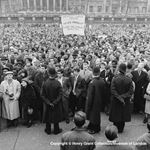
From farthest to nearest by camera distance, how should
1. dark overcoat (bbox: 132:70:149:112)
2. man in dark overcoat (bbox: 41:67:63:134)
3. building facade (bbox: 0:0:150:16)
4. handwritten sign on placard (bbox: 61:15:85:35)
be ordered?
building facade (bbox: 0:0:150:16) → handwritten sign on placard (bbox: 61:15:85:35) → dark overcoat (bbox: 132:70:149:112) → man in dark overcoat (bbox: 41:67:63:134)

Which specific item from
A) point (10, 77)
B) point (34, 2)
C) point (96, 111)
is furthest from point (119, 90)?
point (34, 2)

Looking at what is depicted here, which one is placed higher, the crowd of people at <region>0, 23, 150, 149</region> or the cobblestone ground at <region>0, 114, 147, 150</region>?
the crowd of people at <region>0, 23, 150, 149</region>

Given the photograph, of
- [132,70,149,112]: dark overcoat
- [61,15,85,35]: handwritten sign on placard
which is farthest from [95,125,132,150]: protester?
[61,15,85,35]: handwritten sign on placard

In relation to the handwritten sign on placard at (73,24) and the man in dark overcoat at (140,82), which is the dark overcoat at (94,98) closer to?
the man in dark overcoat at (140,82)

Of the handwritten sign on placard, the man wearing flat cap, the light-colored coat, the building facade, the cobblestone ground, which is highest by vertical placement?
the building facade

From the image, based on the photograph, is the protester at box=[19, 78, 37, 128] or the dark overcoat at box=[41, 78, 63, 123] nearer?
the dark overcoat at box=[41, 78, 63, 123]

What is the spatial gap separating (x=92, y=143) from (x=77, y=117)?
0.45m

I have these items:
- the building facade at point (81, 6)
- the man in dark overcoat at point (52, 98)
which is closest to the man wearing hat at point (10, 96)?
the man in dark overcoat at point (52, 98)

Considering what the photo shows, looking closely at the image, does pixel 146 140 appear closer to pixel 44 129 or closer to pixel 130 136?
pixel 130 136

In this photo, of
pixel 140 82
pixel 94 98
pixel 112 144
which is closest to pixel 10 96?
pixel 94 98

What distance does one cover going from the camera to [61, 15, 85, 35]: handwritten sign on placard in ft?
43.7

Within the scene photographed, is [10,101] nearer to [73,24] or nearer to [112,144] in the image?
[112,144]

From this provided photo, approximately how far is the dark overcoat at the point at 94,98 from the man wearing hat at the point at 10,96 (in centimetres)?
194

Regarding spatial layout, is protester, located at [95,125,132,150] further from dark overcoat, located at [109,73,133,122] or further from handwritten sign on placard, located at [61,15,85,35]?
handwritten sign on placard, located at [61,15,85,35]
